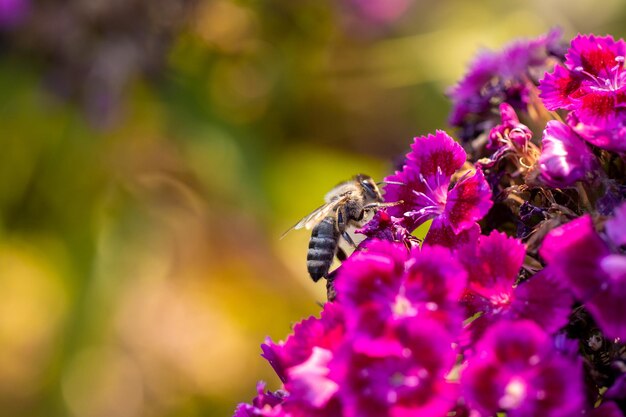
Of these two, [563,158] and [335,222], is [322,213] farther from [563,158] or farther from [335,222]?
[563,158]

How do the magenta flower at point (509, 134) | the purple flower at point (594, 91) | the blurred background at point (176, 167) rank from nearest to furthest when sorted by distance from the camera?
the purple flower at point (594, 91) → the magenta flower at point (509, 134) → the blurred background at point (176, 167)

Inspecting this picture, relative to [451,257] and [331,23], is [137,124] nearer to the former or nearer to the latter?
[331,23]

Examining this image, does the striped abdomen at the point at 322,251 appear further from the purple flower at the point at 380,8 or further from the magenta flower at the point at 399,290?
the purple flower at the point at 380,8

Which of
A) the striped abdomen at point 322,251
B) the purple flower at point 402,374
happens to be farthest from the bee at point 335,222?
the purple flower at point 402,374

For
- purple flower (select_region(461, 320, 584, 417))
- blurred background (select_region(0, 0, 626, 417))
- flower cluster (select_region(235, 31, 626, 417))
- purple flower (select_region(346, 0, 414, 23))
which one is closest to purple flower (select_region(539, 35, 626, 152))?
flower cluster (select_region(235, 31, 626, 417))

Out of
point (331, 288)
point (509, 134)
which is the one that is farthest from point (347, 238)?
point (509, 134)

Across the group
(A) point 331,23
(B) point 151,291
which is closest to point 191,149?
(B) point 151,291
